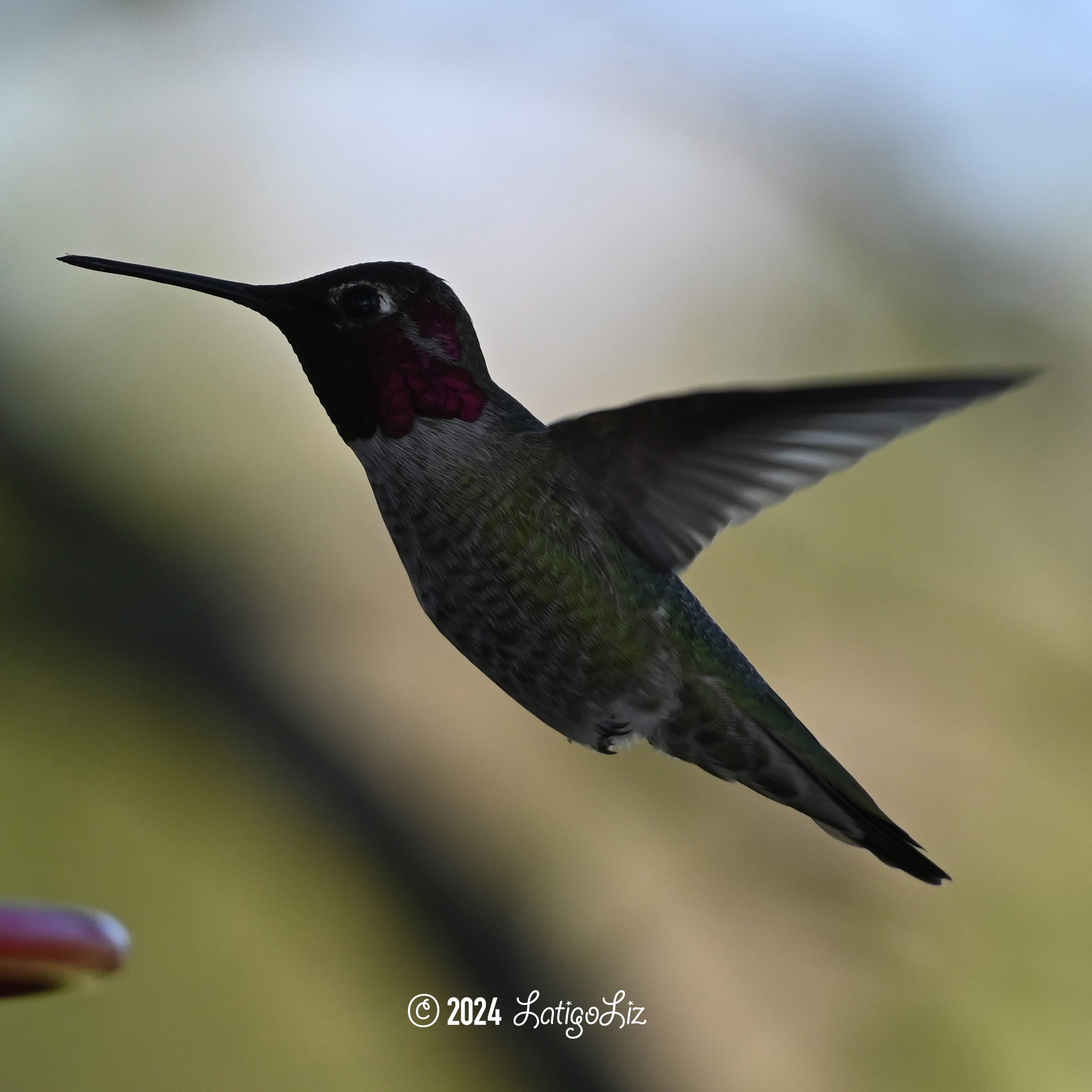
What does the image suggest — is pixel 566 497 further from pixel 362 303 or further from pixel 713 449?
pixel 362 303

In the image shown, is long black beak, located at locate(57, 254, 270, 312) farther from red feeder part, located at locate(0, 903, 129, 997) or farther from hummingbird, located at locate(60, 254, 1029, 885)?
red feeder part, located at locate(0, 903, 129, 997)

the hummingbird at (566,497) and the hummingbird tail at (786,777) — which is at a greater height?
the hummingbird at (566,497)

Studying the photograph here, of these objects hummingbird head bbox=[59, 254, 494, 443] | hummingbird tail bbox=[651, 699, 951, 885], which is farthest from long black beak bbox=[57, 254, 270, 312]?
hummingbird tail bbox=[651, 699, 951, 885]

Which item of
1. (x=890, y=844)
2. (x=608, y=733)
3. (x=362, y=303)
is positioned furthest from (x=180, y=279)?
(x=890, y=844)

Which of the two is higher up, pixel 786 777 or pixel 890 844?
pixel 786 777

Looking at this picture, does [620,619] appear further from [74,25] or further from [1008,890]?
[74,25]

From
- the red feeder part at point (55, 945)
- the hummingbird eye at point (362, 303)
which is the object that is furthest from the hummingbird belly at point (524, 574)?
the red feeder part at point (55, 945)

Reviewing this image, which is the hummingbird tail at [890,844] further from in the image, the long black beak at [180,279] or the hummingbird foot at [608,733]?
the long black beak at [180,279]

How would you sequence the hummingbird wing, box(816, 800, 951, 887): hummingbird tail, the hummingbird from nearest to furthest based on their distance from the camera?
the hummingbird wing
the hummingbird
box(816, 800, 951, 887): hummingbird tail
